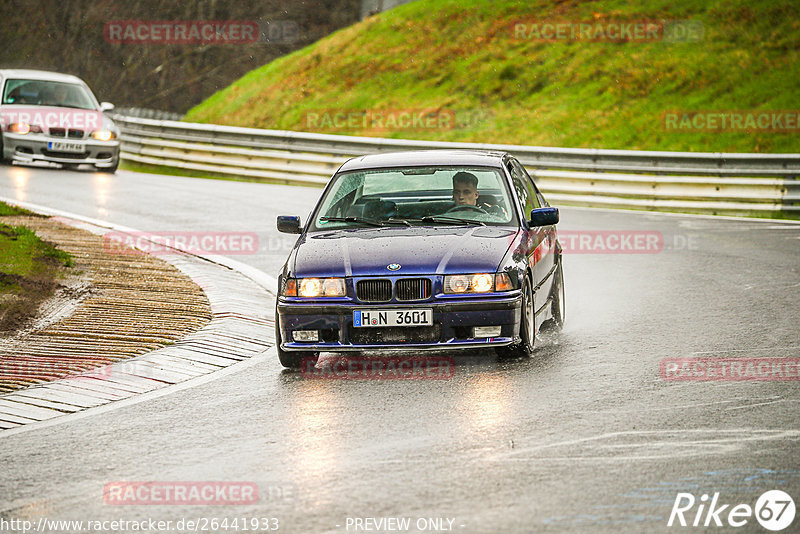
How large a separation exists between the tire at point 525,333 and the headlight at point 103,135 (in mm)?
16484

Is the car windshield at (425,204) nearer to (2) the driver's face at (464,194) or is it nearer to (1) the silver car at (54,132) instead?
(2) the driver's face at (464,194)

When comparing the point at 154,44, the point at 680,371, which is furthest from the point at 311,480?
the point at 154,44

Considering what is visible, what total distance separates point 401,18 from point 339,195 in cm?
3081

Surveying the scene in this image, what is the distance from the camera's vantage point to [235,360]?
9125 mm

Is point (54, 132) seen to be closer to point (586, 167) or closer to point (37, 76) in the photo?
point (37, 76)

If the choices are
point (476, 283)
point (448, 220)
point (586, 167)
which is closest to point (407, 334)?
point (476, 283)

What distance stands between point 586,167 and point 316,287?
13.8m

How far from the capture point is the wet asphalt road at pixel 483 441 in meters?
5.45

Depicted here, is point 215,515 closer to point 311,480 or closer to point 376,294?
point 311,480

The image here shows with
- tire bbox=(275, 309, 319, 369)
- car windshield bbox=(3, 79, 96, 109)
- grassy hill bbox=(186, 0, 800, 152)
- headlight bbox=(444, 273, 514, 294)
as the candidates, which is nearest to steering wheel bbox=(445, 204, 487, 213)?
headlight bbox=(444, 273, 514, 294)

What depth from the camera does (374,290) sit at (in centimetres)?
841

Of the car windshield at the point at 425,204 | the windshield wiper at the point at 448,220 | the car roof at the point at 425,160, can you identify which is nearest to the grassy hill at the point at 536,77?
the car roof at the point at 425,160

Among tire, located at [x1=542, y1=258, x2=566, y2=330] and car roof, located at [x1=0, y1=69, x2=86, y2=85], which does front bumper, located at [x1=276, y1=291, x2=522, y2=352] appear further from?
car roof, located at [x1=0, y1=69, x2=86, y2=85]

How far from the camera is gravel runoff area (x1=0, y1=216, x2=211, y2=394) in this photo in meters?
8.72
